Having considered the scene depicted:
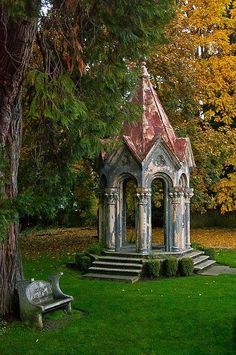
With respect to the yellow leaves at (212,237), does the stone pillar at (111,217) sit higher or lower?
higher

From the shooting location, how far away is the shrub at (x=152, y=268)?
13688 mm

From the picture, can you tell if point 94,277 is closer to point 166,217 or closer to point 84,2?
point 166,217

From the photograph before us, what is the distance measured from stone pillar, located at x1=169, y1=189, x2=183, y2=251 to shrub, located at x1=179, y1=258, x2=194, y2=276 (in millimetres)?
950

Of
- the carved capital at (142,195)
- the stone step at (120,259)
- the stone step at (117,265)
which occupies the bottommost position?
the stone step at (117,265)

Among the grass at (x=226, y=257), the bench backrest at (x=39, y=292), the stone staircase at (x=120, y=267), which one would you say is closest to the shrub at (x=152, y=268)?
the stone staircase at (x=120, y=267)

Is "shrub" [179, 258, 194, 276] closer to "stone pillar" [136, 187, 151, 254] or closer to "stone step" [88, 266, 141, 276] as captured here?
"stone pillar" [136, 187, 151, 254]

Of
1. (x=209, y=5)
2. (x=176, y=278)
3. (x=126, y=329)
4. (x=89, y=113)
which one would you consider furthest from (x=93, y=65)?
(x=209, y=5)

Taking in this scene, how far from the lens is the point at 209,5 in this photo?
20297 millimetres

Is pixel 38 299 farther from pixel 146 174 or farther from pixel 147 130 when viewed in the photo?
pixel 147 130

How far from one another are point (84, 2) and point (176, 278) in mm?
8708

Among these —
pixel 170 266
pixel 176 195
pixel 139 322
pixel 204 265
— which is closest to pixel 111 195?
pixel 176 195

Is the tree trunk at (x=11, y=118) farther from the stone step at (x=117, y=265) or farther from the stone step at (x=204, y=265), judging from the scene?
the stone step at (x=204, y=265)

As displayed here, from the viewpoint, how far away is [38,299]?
31.2 ft

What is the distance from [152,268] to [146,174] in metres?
2.73
